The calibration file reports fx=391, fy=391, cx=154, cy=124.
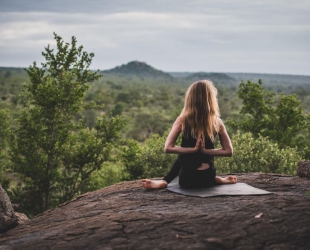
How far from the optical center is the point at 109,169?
107 feet

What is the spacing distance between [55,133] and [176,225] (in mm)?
15105

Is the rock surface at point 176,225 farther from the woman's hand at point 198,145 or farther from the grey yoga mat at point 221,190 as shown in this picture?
the woman's hand at point 198,145

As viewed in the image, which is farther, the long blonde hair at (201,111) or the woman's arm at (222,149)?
the woman's arm at (222,149)

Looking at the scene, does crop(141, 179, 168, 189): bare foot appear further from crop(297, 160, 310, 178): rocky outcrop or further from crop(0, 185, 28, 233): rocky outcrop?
crop(297, 160, 310, 178): rocky outcrop

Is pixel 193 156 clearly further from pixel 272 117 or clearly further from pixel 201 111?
pixel 272 117

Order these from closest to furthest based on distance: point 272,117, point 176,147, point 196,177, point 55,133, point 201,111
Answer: point 201,111 → point 176,147 → point 196,177 → point 55,133 → point 272,117

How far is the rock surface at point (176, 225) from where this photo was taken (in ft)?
16.5

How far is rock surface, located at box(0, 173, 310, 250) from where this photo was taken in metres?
5.04

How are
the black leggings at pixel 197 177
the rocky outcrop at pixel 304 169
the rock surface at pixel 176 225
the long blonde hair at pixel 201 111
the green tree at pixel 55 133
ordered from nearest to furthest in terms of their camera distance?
the rock surface at pixel 176 225
the long blonde hair at pixel 201 111
the black leggings at pixel 197 177
the rocky outcrop at pixel 304 169
the green tree at pixel 55 133

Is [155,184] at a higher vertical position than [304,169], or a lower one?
lower

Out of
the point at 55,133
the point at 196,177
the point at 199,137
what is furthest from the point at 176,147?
the point at 55,133

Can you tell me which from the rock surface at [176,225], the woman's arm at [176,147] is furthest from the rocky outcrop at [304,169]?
the woman's arm at [176,147]

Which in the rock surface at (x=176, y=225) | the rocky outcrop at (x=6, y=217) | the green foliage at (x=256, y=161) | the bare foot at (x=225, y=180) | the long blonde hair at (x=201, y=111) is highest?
the long blonde hair at (x=201, y=111)

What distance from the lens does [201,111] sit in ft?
23.1
